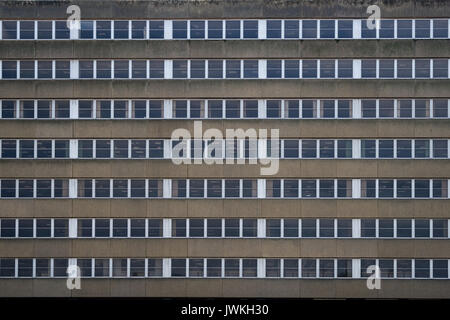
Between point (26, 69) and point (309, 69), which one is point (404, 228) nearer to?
point (309, 69)

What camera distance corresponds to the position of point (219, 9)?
5931 centimetres

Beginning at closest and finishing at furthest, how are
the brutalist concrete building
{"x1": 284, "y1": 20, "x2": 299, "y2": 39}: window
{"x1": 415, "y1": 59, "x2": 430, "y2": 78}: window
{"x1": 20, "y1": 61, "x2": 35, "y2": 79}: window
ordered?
the brutalist concrete building → {"x1": 415, "y1": 59, "x2": 430, "y2": 78}: window → {"x1": 284, "y1": 20, "x2": 299, "y2": 39}: window → {"x1": 20, "y1": 61, "x2": 35, "y2": 79}: window

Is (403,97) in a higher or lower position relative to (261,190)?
higher

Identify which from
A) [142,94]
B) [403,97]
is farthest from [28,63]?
[403,97]

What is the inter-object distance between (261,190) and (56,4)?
18735 mm

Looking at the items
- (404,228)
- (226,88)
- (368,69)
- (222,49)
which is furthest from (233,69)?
(404,228)

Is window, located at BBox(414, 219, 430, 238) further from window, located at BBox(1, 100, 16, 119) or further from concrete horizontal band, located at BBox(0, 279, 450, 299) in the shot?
window, located at BBox(1, 100, 16, 119)

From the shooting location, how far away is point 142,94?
59312mm

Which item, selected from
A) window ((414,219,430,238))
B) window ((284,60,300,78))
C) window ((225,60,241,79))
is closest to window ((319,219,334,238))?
window ((414,219,430,238))

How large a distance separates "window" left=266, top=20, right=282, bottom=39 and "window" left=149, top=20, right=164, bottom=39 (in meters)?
7.18

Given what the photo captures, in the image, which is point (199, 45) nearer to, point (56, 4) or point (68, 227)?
point (56, 4)

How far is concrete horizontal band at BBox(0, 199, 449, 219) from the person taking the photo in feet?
192

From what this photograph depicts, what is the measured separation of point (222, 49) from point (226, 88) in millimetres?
2647

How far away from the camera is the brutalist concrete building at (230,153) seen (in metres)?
58.7
